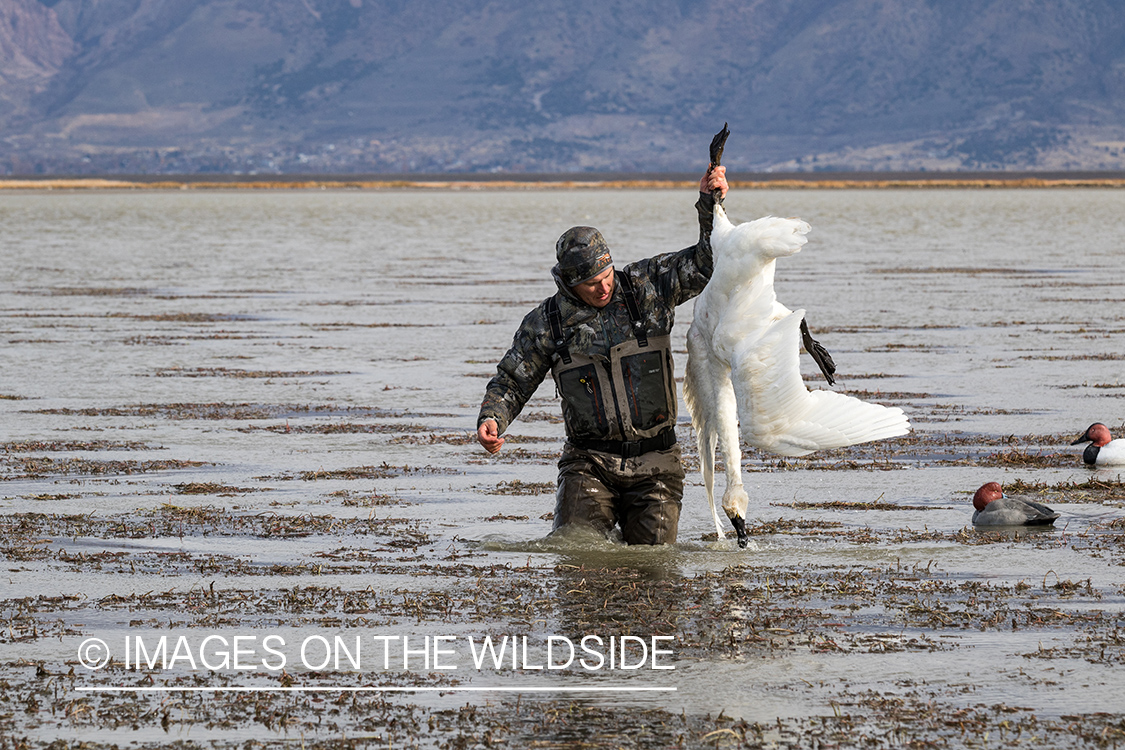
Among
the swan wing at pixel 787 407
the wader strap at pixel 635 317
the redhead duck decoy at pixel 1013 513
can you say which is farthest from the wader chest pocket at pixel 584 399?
the redhead duck decoy at pixel 1013 513

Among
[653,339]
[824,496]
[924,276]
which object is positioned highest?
[924,276]

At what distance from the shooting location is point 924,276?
104 feet

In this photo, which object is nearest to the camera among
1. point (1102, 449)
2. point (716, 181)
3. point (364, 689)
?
point (364, 689)

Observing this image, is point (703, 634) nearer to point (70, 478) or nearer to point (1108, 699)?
point (1108, 699)

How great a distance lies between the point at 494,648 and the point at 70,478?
522 centimetres

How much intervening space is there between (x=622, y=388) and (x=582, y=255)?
2.50 ft

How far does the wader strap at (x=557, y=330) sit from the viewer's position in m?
8.82

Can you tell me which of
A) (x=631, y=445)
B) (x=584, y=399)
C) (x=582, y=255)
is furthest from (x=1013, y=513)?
(x=582, y=255)

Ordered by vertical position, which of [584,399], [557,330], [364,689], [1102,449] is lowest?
[364,689]

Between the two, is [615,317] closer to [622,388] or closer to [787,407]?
[622,388]

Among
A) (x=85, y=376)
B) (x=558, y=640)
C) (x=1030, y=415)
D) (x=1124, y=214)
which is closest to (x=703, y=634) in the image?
(x=558, y=640)

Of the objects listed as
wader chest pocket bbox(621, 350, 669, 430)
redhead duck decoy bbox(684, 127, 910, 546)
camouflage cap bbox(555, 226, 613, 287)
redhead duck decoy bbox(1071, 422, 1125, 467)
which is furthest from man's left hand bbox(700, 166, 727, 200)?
redhead duck decoy bbox(1071, 422, 1125, 467)

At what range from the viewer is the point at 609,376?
347 inches

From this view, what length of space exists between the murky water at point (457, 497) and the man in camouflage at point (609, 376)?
319 millimetres
